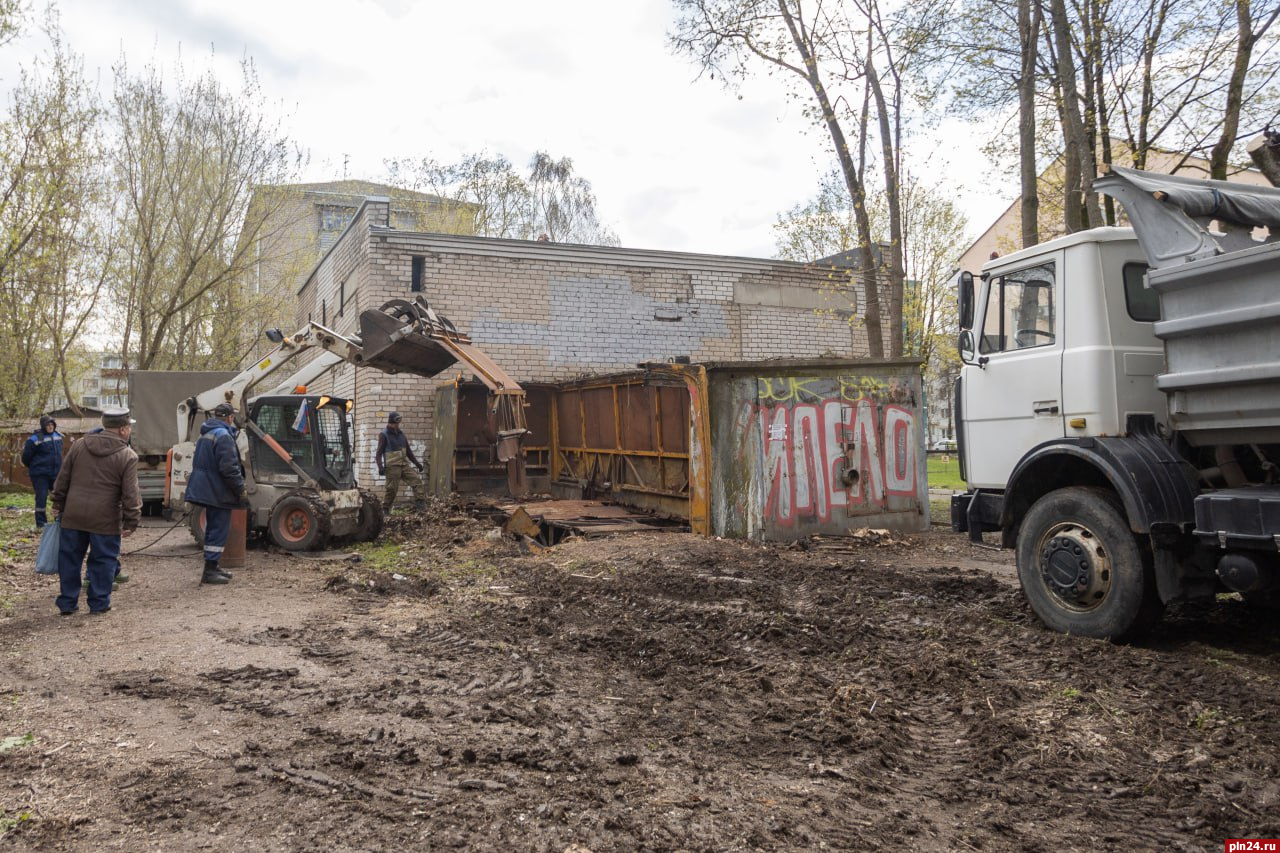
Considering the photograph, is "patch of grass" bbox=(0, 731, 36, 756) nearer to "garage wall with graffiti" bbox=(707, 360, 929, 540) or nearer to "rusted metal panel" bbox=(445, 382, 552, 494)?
"garage wall with graffiti" bbox=(707, 360, 929, 540)

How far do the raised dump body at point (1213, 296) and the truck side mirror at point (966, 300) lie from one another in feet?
4.13

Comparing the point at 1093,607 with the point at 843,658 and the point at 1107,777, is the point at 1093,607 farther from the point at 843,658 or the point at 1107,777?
the point at 1107,777

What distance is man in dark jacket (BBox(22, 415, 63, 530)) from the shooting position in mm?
13078

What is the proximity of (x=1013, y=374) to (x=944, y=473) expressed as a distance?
22.8 meters

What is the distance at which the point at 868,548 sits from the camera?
34.1ft

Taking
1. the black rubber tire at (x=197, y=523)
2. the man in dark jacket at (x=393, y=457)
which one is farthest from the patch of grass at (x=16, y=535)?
the man in dark jacket at (x=393, y=457)

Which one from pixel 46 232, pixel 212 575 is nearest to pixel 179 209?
pixel 46 232

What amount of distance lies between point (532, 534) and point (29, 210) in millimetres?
12806

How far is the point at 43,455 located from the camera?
13180mm

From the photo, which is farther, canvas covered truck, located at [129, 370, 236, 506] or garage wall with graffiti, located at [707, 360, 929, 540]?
canvas covered truck, located at [129, 370, 236, 506]

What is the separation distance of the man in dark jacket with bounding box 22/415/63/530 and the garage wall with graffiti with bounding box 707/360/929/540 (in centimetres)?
1031

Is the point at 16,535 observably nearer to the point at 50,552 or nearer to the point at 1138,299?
the point at 50,552

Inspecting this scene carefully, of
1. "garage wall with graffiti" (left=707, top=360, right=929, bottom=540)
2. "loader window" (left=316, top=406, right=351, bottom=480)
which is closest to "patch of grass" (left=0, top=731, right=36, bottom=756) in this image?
"loader window" (left=316, top=406, right=351, bottom=480)

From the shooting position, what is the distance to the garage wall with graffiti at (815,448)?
34.7 ft
